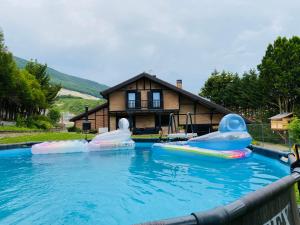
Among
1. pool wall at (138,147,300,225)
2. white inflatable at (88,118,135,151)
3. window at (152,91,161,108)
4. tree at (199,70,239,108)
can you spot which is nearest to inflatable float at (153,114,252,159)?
white inflatable at (88,118,135,151)

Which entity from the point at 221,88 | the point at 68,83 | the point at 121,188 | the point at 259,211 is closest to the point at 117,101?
the point at 121,188

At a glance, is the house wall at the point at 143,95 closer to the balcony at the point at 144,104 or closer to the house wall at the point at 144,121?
the balcony at the point at 144,104

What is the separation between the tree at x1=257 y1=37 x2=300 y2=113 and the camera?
1158 inches

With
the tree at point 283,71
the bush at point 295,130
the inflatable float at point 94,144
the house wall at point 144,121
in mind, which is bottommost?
the inflatable float at point 94,144

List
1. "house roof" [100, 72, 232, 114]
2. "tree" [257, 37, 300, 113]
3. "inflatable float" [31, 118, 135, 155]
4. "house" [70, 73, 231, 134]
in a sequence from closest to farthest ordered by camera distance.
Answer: "inflatable float" [31, 118, 135, 155]
"house roof" [100, 72, 232, 114]
"house" [70, 73, 231, 134]
"tree" [257, 37, 300, 113]

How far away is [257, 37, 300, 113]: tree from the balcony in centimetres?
1220

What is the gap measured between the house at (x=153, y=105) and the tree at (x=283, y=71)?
23.2 feet

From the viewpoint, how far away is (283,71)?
29.6 metres

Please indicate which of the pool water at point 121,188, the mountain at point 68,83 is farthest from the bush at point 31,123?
the mountain at point 68,83

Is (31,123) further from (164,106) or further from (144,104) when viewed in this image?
(164,106)

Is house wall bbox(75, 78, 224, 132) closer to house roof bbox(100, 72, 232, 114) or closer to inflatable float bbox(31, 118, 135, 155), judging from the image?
house roof bbox(100, 72, 232, 114)

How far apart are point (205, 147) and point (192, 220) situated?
11598mm

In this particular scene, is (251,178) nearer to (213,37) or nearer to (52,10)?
(52,10)

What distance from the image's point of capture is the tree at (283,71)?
96.5 feet
